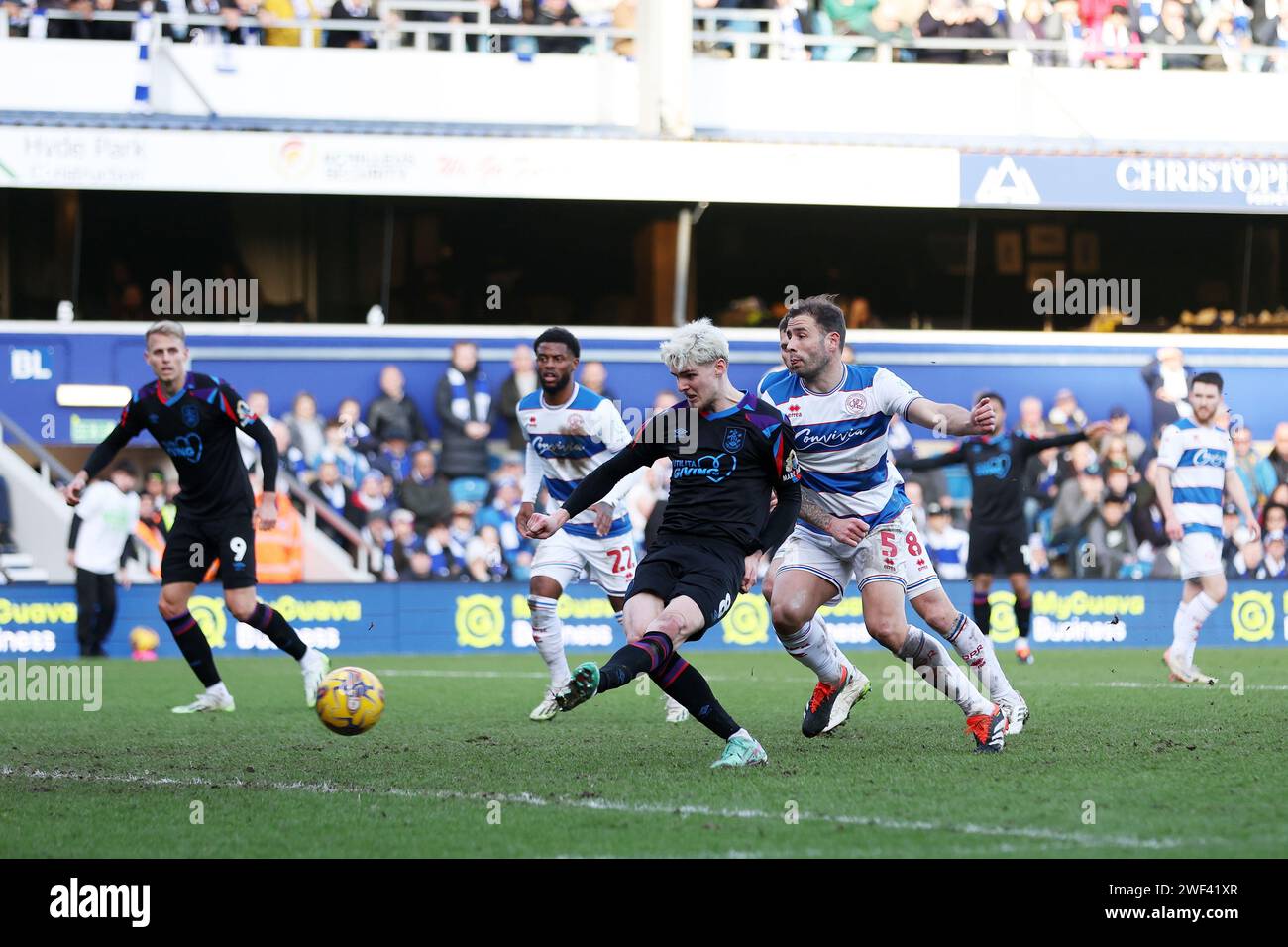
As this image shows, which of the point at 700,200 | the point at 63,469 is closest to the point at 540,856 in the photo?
the point at 63,469

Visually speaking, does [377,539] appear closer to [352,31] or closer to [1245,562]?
[352,31]

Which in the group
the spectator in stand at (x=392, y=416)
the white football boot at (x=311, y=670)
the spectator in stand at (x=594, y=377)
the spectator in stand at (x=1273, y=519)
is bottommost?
the white football boot at (x=311, y=670)

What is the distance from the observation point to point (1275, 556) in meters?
19.8

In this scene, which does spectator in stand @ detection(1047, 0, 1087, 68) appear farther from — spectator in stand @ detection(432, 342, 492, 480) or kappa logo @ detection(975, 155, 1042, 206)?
spectator in stand @ detection(432, 342, 492, 480)

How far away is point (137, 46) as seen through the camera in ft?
66.1

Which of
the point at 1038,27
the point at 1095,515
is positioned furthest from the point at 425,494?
the point at 1038,27

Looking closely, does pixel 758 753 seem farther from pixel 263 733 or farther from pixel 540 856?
pixel 263 733

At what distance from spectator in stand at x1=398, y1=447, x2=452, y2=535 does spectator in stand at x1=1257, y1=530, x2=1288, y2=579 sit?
9.40 metres

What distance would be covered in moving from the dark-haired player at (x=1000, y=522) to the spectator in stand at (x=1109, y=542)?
12.8 feet

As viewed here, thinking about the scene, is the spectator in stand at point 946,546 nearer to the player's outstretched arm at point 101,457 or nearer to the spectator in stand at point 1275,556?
the spectator in stand at point 1275,556

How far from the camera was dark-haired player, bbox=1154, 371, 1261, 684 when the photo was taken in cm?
1284

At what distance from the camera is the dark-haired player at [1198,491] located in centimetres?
→ 1284

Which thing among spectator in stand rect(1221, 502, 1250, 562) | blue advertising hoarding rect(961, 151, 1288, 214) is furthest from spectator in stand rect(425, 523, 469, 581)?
spectator in stand rect(1221, 502, 1250, 562)

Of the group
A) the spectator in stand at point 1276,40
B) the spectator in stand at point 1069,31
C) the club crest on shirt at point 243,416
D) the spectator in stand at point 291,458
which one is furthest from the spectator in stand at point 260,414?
the spectator in stand at point 1276,40
